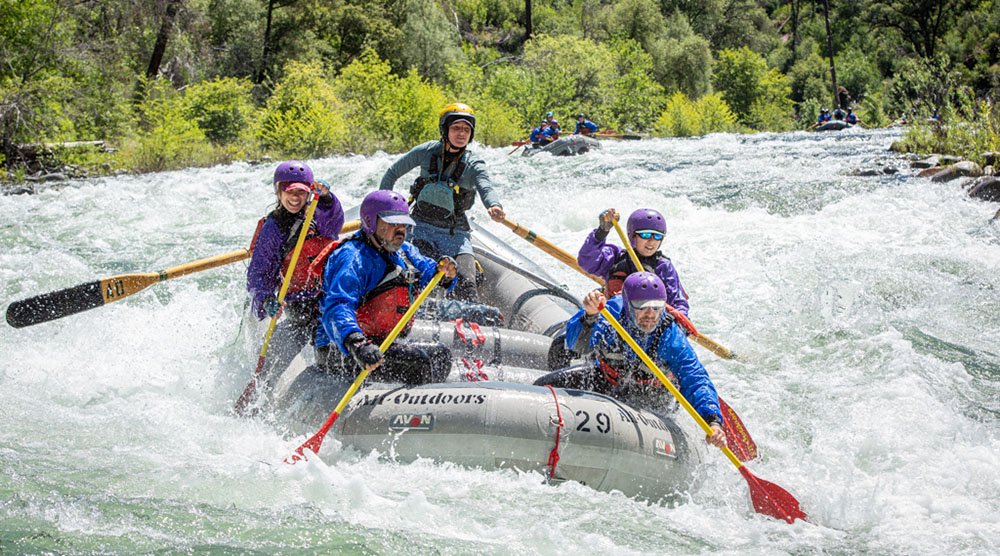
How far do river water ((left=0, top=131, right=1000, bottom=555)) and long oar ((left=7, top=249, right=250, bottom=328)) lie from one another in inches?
21.4

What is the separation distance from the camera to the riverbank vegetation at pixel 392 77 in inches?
637

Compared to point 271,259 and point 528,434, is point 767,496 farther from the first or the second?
point 271,259

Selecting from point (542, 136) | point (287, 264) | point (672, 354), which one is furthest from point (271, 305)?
point (542, 136)

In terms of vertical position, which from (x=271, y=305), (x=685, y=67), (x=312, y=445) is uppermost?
(x=685, y=67)

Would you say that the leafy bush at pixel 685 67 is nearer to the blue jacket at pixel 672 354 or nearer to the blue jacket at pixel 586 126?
the blue jacket at pixel 586 126

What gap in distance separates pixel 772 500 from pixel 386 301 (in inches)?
86.8

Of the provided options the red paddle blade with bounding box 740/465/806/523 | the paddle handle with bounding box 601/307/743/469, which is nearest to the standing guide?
the paddle handle with bounding box 601/307/743/469

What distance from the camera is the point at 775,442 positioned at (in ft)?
16.3

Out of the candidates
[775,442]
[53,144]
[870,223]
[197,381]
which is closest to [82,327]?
[197,381]

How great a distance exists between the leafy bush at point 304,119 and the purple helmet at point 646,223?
15.0m

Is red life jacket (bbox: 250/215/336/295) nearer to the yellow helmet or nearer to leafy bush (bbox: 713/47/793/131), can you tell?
the yellow helmet

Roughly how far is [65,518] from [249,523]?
727mm

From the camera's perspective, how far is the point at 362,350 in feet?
12.3

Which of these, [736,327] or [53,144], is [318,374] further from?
[53,144]
